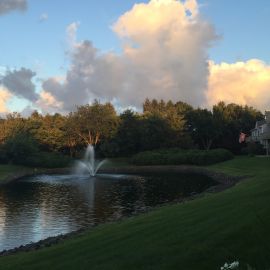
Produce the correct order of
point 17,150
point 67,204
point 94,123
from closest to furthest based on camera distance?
point 67,204
point 17,150
point 94,123

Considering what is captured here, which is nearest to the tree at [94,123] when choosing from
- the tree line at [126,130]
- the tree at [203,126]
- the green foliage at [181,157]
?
the tree line at [126,130]

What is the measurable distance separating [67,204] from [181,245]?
27.2 m

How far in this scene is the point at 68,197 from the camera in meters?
45.3

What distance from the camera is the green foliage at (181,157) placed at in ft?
270

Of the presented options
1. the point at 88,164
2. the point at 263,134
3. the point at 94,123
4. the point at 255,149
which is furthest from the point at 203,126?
the point at 88,164

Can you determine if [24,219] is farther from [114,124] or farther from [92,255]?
[114,124]

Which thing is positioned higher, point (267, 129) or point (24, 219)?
point (267, 129)

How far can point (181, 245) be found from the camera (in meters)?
14.1

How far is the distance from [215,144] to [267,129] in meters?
25.3

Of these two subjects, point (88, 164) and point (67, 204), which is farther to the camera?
point (88, 164)

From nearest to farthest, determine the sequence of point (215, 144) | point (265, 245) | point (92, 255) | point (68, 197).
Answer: point (265, 245)
point (92, 255)
point (68, 197)
point (215, 144)

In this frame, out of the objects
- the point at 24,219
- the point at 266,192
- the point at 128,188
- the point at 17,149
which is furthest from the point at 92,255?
the point at 17,149

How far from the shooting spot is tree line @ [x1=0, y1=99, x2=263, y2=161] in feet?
327

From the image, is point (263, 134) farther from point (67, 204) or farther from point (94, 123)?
point (67, 204)
